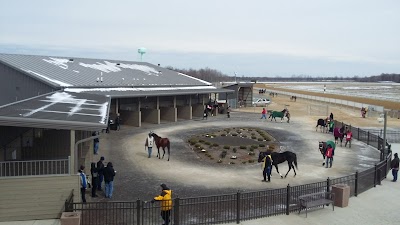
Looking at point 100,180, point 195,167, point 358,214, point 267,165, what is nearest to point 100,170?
point 100,180

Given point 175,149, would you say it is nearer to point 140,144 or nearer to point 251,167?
point 140,144

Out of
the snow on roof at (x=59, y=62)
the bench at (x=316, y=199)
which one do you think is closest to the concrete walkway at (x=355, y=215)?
the bench at (x=316, y=199)

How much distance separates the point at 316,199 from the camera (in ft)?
48.4

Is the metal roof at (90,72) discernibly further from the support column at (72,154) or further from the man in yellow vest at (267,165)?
the man in yellow vest at (267,165)

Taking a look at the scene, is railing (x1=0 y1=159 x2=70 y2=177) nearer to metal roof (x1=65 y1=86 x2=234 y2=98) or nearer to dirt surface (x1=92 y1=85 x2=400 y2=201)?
dirt surface (x1=92 y1=85 x2=400 y2=201)

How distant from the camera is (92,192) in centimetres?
1567

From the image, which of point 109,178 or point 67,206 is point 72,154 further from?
point 67,206

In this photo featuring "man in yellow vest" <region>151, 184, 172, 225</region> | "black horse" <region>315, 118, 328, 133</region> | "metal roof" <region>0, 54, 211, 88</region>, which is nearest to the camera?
"man in yellow vest" <region>151, 184, 172, 225</region>

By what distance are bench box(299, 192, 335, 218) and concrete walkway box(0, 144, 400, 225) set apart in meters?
0.37

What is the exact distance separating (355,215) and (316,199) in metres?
1.43

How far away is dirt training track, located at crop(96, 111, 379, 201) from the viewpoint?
17391 mm

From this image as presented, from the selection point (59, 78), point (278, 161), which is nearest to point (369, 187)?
point (278, 161)

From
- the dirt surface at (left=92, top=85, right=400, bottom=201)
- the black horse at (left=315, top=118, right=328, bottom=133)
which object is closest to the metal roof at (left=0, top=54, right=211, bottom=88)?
the dirt surface at (left=92, top=85, right=400, bottom=201)

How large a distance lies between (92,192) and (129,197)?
146 cm
